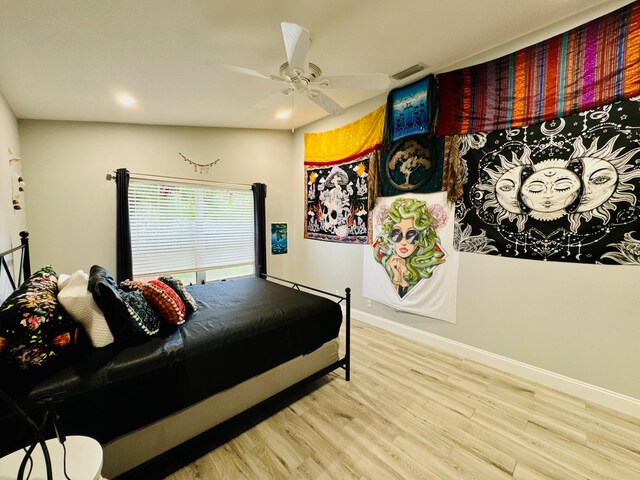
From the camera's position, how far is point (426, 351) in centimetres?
301

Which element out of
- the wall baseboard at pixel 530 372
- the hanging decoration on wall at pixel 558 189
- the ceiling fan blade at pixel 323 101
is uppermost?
the ceiling fan blade at pixel 323 101

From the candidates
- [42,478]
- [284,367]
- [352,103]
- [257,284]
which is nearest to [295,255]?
[257,284]

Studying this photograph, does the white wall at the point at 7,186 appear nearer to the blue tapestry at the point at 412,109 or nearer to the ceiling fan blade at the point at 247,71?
the ceiling fan blade at the point at 247,71

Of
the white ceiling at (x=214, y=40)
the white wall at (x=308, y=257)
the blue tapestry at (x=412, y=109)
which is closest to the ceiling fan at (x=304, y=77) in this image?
the white ceiling at (x=214, y=40)

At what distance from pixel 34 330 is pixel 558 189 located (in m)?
3.47

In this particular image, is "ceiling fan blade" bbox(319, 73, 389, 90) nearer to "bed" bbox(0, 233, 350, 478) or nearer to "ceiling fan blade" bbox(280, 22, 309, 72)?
"ceiling fan blade" bbox(280, 22, 309, 72)

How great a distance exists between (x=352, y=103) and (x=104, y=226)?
3.44 m

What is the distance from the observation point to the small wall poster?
15.1 ft

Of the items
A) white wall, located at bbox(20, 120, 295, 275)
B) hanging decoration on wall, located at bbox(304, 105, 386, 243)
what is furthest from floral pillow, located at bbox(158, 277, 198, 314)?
hanging decoration on wall, located at bbox(304, 105, 386, 243)

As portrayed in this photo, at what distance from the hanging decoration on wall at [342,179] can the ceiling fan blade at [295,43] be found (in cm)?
173

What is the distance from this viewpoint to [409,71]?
9.07 ft

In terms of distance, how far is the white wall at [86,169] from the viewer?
3088mm

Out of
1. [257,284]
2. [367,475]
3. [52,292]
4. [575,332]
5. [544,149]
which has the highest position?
[544,149]

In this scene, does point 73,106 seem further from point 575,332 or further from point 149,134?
point 575,332
